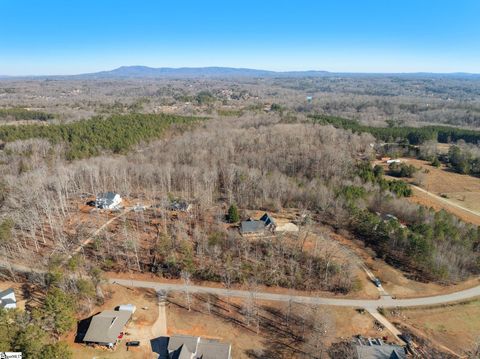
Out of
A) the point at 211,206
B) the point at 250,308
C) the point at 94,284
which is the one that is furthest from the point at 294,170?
the point at 94,284

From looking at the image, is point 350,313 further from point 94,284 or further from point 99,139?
point 99,139

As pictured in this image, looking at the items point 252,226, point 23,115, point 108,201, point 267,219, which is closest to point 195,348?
point 252,226

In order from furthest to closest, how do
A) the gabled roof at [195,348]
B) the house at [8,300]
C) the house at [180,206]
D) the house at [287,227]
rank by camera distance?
the house at [180,206] → the house at [287,227] → the house at [8,300] → the gabled roof at [195,348]

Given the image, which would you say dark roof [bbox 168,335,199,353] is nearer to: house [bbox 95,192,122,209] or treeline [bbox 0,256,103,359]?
treeline [bbox 0,256,103,359]

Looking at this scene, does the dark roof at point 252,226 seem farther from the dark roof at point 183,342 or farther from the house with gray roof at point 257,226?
the dark roof at point 183,342

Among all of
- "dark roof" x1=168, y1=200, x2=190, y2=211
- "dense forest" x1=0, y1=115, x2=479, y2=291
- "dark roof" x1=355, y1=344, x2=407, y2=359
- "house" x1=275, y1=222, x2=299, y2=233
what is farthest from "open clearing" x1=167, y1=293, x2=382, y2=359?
"dark roof" x1=168, y1=200, x2=190, y2=211

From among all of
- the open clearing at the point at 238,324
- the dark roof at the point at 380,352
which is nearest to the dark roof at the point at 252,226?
the open clearing at the point at 238,324

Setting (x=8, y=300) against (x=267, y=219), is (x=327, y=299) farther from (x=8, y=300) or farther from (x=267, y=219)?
(x=8, y=300)
